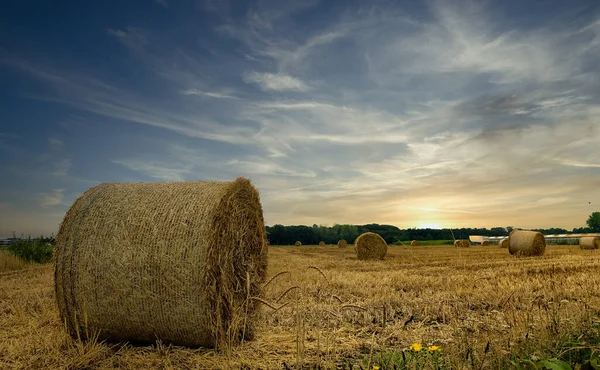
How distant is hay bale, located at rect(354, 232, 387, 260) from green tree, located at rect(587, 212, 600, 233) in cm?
11037

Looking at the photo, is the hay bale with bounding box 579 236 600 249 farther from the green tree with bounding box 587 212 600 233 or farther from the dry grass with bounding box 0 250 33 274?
the green tree with bounding box 587 212 600 233

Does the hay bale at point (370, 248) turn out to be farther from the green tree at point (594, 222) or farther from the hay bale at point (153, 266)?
the green tree at point (594, 222)

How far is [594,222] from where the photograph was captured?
113625mm

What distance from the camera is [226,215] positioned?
20.4 ft

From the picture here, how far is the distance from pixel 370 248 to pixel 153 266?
682 inches

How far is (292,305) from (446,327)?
2.93 m

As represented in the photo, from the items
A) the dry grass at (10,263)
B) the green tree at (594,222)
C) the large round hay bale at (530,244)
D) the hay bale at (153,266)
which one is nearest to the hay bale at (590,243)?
the large round hay bale at (530,244)

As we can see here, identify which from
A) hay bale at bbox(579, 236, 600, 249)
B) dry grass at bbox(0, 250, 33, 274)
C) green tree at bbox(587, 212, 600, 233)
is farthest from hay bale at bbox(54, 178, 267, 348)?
green tree at bbox(587, 212, 600, 233)

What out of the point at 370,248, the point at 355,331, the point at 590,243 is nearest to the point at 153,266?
the point at 355,331

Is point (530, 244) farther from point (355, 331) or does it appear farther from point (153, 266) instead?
point (153, 266)

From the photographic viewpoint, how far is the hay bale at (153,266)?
5527mm

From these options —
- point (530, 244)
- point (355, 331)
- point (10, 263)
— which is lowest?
point (355, 331)

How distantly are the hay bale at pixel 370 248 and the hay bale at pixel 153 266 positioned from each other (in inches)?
630

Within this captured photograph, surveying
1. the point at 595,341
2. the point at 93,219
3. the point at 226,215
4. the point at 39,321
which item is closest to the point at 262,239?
the point at 226,215
